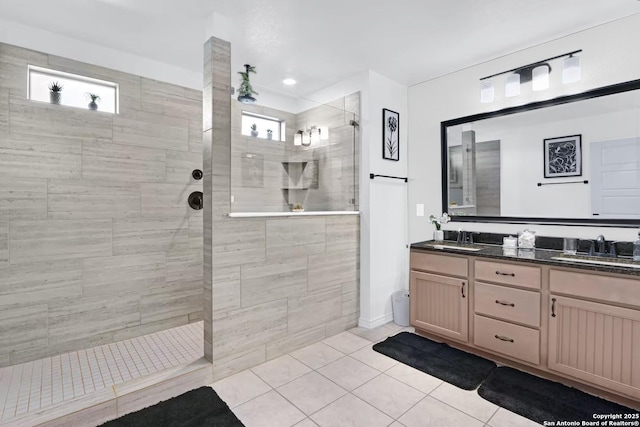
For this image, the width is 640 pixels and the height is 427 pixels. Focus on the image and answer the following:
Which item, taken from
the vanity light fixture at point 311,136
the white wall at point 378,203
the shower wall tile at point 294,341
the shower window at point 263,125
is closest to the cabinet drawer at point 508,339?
the white wall at point 378,203

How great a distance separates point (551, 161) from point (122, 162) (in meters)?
3.69

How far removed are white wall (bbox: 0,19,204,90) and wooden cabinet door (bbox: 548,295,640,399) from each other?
145 inches

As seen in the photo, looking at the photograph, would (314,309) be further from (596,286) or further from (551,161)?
(551,161)

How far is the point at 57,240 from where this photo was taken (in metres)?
2.56

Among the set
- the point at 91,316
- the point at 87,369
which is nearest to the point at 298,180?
the point at 91,316

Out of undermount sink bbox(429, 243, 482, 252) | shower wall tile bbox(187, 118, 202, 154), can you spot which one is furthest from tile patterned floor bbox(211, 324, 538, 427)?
shower wall tile bbox(187, 118, 202, 154)

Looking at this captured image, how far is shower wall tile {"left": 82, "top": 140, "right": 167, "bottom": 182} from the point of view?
2698mm

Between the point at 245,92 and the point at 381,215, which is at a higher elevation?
the point at 245,92

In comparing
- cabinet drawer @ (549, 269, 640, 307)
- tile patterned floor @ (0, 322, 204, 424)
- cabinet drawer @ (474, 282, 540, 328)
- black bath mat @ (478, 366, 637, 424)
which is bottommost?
black bath mat @ (478, 366, 637, 424)

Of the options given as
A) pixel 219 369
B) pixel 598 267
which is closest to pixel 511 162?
pixel 598 267

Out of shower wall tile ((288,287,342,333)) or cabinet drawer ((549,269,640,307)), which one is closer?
cabinet drawer ((549,269,640,307))

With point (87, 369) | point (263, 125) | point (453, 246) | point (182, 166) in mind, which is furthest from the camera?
point (182, 166)

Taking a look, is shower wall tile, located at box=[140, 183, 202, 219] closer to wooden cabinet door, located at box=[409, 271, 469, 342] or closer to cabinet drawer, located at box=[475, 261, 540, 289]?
wooden cabinet door, located at box=[409, 271, 469, 342]

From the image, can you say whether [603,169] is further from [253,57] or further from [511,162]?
[253,57]
